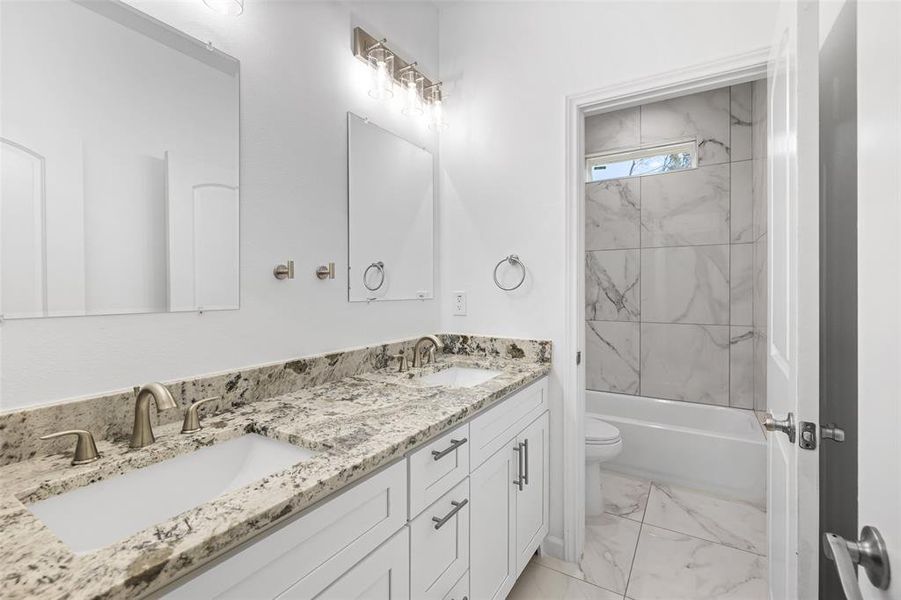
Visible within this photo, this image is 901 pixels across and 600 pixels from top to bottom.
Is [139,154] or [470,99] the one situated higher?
[470,99]

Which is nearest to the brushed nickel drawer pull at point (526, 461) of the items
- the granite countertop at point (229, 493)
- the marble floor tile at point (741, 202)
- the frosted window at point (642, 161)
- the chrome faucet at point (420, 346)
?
the granite countertop at point (229, 493)

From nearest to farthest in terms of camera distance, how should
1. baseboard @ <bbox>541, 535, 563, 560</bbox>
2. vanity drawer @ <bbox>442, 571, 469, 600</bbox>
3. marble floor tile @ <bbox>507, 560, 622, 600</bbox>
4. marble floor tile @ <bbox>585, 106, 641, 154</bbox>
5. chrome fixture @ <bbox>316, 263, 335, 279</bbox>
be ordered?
vanity drawer @ <bbox>442, 571, 469, 600</bbox> < chrome fixture @ <bbox>316, 263, 335, 279</bbox> < marble floor tile @ <bbox>507, 560, 622, 600</bbox> < baseboard @ <bbox>541, 535, 563, 560</bbox> < marble floor tile @ <bbox>585, 106, 641, 154</bbox>

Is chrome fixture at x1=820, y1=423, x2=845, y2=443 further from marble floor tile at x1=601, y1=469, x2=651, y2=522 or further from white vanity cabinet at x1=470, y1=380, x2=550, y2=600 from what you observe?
marble floor tile at x1=601, y1=469, x2=651, y2=522

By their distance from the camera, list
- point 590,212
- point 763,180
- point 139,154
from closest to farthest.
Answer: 1. point 139,154
2. point 763,180
3. point 590,212

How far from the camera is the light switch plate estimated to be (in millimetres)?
2166

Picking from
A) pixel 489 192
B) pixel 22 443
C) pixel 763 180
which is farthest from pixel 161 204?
pixel 763 180

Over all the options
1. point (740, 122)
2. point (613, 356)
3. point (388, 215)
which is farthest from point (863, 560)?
point (740, 122)

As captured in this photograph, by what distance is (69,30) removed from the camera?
0.94m

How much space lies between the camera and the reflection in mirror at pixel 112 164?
Answer: 0.87 meters

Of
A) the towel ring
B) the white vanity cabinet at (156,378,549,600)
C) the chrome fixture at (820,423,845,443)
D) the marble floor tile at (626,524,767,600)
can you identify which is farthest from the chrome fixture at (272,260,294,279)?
the marble floor tile at (626,524,767,600)

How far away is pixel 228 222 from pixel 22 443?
693 mm

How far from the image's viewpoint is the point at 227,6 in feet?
4.03

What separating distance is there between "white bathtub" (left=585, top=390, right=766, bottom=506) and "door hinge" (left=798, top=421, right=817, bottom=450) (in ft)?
6.08

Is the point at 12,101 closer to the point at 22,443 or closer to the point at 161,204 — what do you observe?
the point at 161,204
